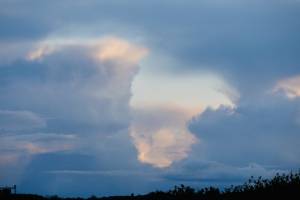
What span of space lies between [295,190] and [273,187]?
6.55 feet

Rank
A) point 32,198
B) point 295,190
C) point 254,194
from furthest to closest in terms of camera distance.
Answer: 1. point 32,198
2. point 254,194
3. point 295,190

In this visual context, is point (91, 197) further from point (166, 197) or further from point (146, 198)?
point (166, 197)

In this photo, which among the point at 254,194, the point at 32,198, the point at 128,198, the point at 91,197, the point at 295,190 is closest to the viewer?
the point at 295,190

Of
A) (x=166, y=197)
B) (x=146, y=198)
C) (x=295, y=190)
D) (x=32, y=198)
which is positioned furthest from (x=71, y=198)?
(x=295, y=190)

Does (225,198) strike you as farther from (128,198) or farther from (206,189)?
(128,198)

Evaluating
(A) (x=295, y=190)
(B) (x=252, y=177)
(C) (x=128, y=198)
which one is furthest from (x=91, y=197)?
(A) (x=295, y=190)

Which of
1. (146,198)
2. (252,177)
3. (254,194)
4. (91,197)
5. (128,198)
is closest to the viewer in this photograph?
(254,194)

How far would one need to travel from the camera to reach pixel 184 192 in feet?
116

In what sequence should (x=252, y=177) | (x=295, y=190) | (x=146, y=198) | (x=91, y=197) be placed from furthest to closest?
(x=91, y=197), (x=146, y=198), (x=252, y=177), (x=295, y=190)

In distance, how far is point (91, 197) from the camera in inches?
1923

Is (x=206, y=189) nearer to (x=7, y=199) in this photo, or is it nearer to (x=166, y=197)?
(x=166, y=197)

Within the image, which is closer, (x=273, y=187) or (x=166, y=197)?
(x=273, y=187)

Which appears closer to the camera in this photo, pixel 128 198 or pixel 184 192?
pixel 184 192

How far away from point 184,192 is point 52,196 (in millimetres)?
17494
